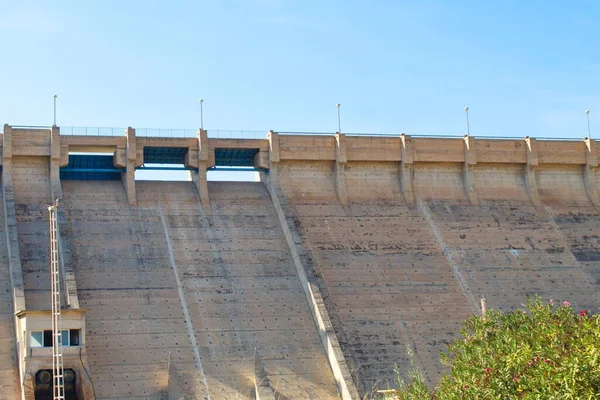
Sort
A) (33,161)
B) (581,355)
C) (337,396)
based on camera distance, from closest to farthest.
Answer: (581,355) → (337,396) → (33,161)

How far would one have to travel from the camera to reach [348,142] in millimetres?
60375

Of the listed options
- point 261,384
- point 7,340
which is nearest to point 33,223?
point 7,340

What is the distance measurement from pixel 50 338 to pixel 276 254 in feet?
49.8

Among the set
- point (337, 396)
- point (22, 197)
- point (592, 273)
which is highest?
point (22, 197)

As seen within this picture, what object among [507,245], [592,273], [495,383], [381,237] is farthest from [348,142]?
[495,383]

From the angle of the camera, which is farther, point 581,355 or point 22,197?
point 22,197

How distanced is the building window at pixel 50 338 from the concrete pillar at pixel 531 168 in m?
32.2

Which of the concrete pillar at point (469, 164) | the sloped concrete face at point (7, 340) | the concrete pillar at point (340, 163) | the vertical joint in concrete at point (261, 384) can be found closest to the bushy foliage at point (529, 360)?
the vertical joint in concrete at point (261, 384)

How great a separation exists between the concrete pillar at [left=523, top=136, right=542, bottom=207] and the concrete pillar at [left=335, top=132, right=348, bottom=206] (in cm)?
1252

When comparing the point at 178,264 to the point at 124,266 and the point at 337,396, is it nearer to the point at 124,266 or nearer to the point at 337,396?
the point at 124,266

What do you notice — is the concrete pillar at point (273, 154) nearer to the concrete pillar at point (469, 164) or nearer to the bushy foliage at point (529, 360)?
the concrete pillar at point (469, 164)

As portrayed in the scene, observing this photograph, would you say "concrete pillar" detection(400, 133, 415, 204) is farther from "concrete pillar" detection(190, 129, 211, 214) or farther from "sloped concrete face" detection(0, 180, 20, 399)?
"sloped concrete face" detection(0, 180, 20, 399)

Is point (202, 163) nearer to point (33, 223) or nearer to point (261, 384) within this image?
point (33, 223)

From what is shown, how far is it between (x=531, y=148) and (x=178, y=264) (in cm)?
2542
